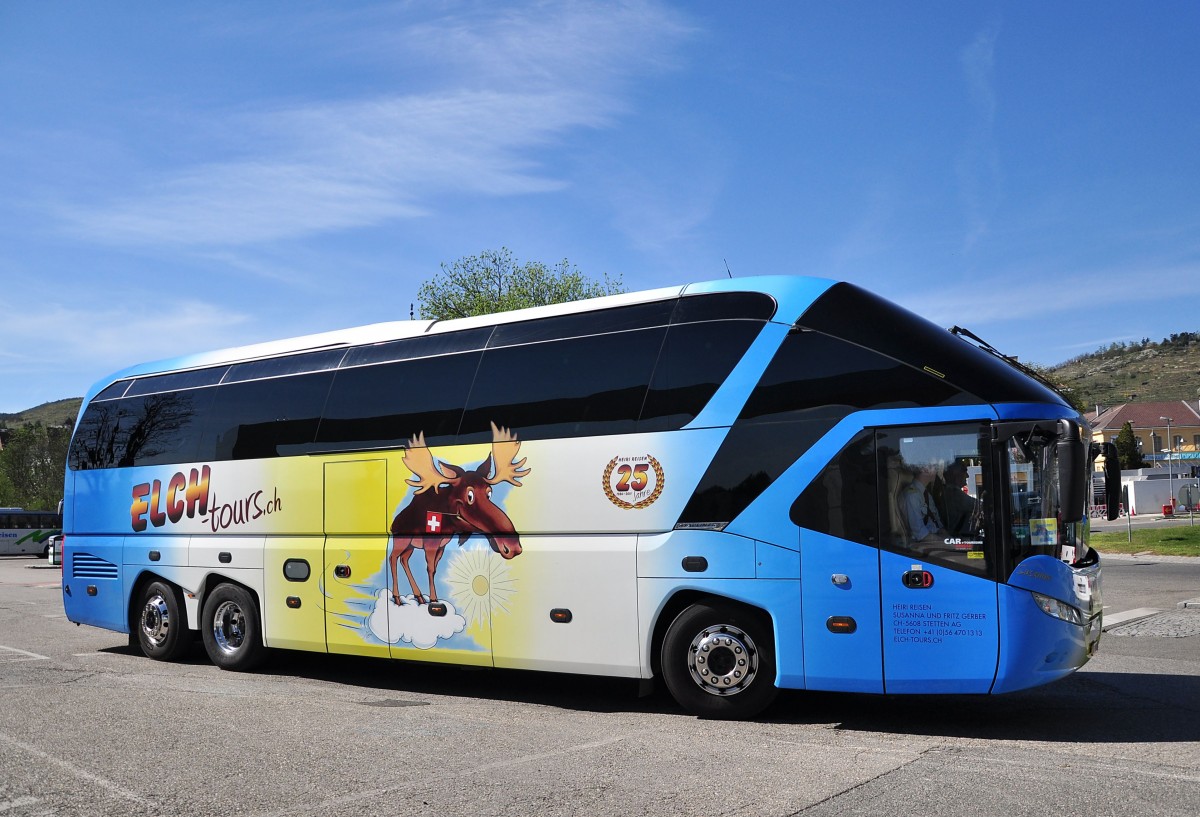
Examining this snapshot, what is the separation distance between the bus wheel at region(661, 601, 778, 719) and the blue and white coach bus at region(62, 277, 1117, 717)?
19 mm

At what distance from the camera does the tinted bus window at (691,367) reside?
27.5 feet

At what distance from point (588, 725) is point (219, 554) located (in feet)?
18.5

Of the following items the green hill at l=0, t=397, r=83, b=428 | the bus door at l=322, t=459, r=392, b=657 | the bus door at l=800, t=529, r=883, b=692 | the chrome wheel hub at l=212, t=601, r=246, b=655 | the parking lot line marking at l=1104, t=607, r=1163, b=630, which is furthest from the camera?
the green hill at l=0, t=397, r=83, b=428

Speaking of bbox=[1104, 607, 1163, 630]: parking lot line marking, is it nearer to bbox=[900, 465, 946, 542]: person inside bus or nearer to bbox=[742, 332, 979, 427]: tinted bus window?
bbox=[900, 465, 946, 542]: person inside bus

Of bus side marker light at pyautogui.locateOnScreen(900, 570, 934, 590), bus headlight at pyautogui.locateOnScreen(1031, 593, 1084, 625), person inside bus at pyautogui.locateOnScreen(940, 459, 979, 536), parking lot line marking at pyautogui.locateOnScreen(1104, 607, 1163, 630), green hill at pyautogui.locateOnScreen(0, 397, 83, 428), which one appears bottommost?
parking lot line marking at pyautogui.locateOnScreen(1104, 607, 1163, 630)

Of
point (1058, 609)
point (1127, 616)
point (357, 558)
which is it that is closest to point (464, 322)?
point (357, 558)

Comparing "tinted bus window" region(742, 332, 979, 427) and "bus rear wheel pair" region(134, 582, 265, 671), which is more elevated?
"tinted bus window" region(742, 332, 979, 427)

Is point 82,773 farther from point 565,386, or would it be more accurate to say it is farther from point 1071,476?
point 1071,476

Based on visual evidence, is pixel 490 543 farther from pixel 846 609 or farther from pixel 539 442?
pixel 846 609

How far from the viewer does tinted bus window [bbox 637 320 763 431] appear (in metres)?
8.38

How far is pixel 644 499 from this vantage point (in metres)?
8.57

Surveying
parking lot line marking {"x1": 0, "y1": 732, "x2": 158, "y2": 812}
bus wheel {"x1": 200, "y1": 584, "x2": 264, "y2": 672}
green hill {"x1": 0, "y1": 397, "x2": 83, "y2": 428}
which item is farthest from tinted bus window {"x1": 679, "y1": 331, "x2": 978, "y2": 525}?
green hill {"x1": 0, "y1": 397, "x2": 83, "y2": 428}

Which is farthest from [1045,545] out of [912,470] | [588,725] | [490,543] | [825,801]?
[490,543]

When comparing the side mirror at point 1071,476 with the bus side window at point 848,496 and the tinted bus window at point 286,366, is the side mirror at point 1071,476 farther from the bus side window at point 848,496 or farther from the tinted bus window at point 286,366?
the tinted bus window at point 286,366
